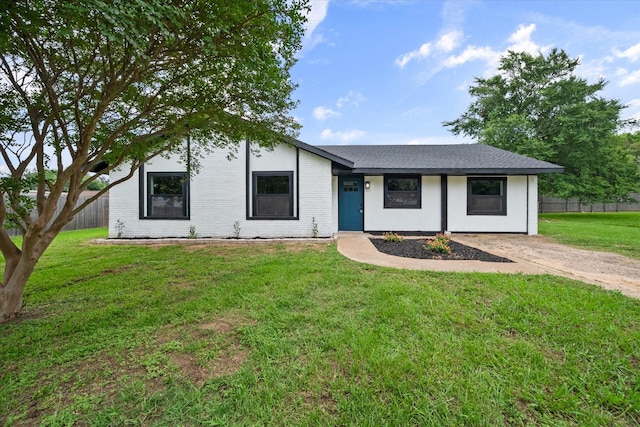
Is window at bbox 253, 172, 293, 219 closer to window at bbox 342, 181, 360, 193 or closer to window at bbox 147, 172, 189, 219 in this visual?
window at bbox 342, 181, 360, 193

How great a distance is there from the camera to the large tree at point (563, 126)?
1666cm

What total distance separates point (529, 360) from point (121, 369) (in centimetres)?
334

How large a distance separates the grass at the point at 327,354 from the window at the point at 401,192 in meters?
5.56

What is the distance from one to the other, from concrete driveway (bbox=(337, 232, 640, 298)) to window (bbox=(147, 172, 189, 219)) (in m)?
5.40

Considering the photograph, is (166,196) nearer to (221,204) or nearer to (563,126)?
(221,204)

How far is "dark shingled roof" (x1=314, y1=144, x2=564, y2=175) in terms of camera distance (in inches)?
348

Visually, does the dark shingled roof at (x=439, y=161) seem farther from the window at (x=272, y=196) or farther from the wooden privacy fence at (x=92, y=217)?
the wooden privacy fence at (x=92, y=217)

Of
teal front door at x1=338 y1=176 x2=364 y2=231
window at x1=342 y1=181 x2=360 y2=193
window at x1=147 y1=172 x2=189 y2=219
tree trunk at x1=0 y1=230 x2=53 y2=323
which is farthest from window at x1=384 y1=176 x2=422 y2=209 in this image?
tree trunk at x1=0 y1=230 x2=53 y2=323

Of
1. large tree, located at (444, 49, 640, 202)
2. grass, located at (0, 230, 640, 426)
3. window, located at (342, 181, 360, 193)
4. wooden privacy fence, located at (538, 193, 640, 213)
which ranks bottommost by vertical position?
grass, located at (0, 230, 640, 426)

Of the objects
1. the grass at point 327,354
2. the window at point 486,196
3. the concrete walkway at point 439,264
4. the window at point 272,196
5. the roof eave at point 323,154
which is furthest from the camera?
the window at point 486,196

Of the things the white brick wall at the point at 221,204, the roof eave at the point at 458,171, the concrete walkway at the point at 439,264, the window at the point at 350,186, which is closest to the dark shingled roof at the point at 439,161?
the roof eave at the point at 458,171

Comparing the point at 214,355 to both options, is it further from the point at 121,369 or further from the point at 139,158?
the point at 139,158

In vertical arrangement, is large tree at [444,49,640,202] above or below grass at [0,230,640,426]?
above

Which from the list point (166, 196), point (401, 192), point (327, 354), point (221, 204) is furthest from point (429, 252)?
point (166, 196)
